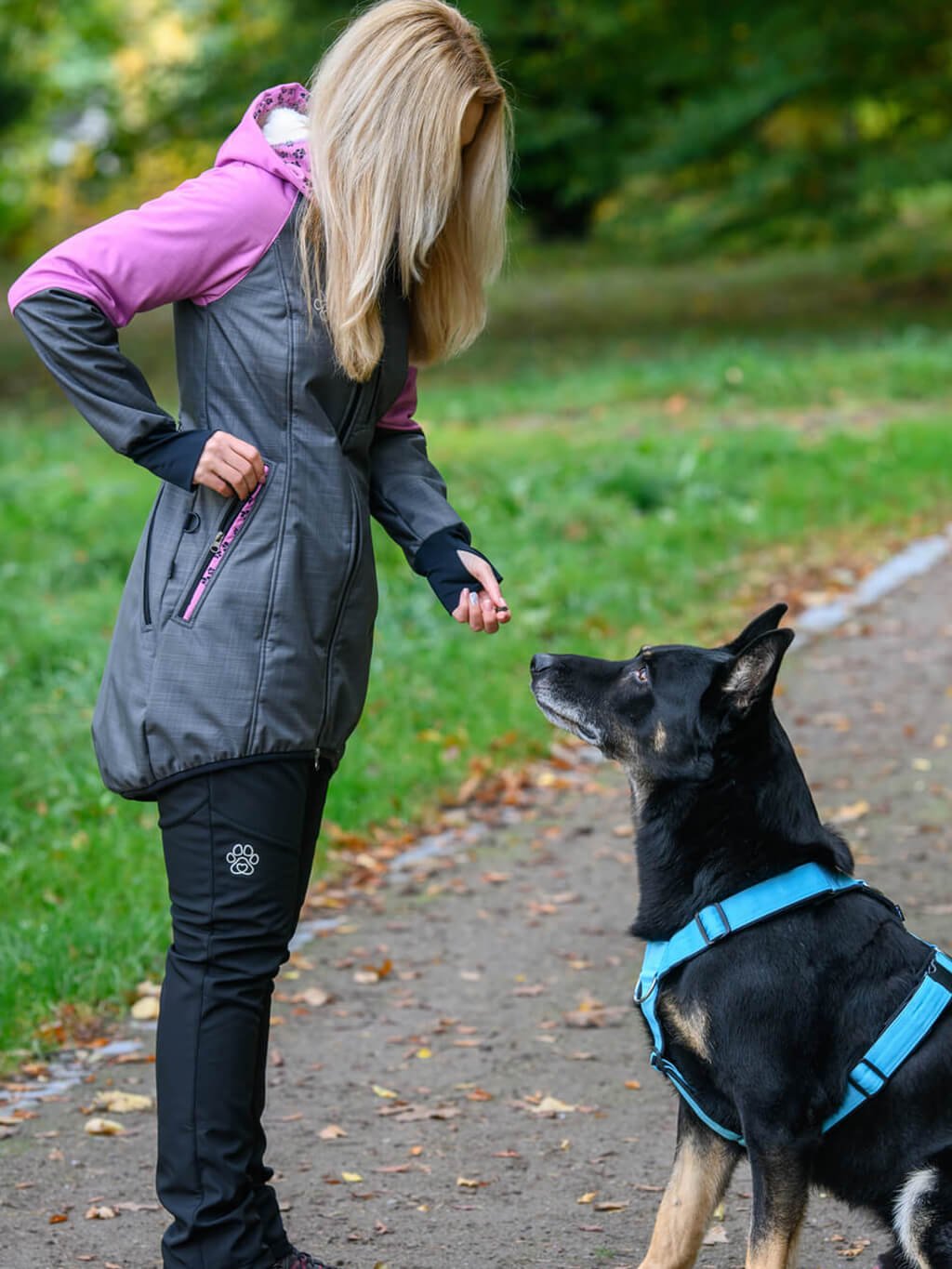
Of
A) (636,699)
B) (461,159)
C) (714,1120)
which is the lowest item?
(714,1120)

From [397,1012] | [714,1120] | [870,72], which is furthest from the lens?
[870,72]

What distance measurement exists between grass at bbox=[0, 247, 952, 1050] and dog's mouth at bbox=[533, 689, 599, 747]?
2219mm

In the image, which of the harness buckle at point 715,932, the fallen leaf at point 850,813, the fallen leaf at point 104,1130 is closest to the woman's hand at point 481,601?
the harness buckle at point 715,932

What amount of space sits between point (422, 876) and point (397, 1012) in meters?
1.21

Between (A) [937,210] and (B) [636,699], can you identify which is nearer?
(B) [636,699]

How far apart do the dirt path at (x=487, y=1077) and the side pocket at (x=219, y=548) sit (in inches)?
66.6

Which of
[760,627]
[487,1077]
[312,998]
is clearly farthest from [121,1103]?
[760,627]

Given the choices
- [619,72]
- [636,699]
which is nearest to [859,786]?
[636,699]

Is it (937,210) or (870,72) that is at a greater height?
(870,72)

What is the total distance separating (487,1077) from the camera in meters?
4.77

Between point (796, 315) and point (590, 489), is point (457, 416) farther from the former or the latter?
point (796, 315)

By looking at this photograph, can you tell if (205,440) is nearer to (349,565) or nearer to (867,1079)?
(349,565)

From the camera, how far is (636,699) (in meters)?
3.60

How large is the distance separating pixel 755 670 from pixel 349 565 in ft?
2.94
